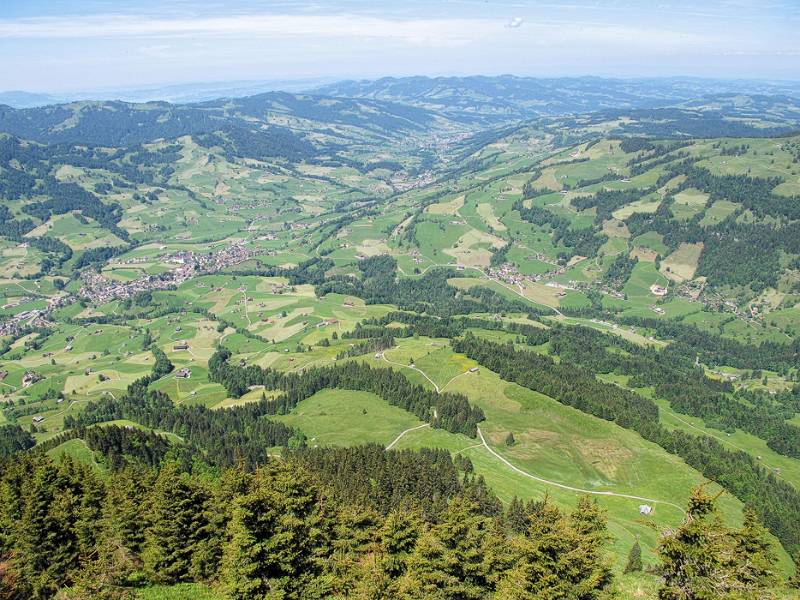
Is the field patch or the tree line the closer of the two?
the field patch

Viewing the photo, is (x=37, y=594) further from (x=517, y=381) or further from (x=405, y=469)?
(x=517, y=381)

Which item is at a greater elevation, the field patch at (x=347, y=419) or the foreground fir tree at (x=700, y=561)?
the foreground fir tree at (x=700, y=561)

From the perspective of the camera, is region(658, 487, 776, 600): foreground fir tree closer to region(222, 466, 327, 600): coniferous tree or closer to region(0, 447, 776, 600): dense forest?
region(0, 447, 776, 600): dense forest

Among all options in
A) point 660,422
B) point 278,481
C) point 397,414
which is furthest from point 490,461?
point 278,481

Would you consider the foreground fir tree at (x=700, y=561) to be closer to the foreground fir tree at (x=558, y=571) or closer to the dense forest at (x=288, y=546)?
the dense forest at (x=288, y=546)

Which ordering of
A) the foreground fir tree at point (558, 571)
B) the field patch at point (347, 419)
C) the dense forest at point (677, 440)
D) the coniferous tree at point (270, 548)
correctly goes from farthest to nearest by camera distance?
the field patch at point (347, 419) → the dense forest at point (677, 440) → the coniferous tree at point (270, 548) → the foreground fir tree at point (558, 571)

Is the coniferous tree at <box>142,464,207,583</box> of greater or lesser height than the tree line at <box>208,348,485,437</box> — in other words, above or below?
above

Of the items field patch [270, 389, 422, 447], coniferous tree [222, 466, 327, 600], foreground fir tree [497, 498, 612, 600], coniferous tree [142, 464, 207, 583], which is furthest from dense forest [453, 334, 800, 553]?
coniferous tree [142, 464, 207, 583]

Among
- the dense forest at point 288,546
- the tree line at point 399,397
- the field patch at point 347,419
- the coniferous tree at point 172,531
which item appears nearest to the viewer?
the dense forest at point 288,546

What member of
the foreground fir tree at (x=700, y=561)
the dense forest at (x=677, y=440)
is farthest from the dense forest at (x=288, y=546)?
the dense forest at (x=677, y=440)

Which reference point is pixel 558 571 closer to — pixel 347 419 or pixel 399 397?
pixel 347 419

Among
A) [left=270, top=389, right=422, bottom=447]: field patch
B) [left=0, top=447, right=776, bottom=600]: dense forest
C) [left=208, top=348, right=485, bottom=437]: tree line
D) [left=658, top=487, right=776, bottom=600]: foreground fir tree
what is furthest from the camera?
[left=208, top=348, right=485, bottom=437]: tree line

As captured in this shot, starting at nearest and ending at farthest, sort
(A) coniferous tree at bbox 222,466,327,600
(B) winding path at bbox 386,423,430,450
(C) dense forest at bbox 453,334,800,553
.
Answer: (A) coniferous tree at bbox 222,466,327,600 → (C) dense forest at bbox 453,334,800,553 → (B) winding path at bbox 386,423,430,450
